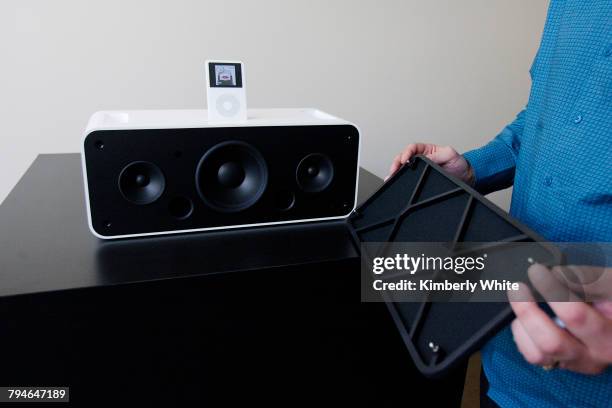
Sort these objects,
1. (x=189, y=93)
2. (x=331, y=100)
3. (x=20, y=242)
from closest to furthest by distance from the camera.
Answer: (x=20, y=242), (x=189, y=93), (x=331, y=100)

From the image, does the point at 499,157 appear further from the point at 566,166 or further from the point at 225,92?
the point at 225,92

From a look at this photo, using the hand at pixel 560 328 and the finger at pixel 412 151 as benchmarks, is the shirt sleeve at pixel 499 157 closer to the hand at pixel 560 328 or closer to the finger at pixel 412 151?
the finger at pixel 412 151

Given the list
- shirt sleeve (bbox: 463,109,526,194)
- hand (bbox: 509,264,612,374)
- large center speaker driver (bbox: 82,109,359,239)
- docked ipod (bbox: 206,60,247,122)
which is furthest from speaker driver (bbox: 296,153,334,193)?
hand (bbox: 509,264,612,374)

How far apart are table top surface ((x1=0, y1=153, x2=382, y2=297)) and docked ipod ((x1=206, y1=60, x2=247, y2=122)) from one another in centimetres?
16

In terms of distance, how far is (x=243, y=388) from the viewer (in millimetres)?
545

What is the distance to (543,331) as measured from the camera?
0.98 feet

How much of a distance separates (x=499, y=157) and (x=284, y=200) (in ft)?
1.03

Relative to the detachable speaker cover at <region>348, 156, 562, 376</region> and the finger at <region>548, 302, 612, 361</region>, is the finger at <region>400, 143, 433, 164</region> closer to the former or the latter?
the detachable speaker cover at <region>348, 156, 562, 376</region>

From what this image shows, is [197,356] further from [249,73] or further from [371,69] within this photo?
[371,69]

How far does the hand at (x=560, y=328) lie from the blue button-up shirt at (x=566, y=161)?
5.3 inches

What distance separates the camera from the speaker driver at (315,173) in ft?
1.97

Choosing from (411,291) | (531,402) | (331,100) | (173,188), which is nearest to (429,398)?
(531,402)

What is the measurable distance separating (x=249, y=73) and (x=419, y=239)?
84 cm

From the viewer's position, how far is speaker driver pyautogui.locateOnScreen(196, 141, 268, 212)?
55 centimetres
